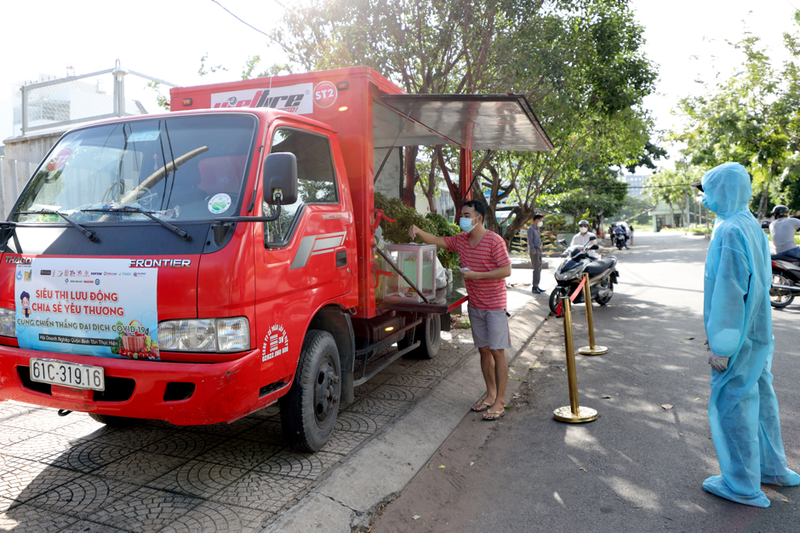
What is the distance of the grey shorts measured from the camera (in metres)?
5.01

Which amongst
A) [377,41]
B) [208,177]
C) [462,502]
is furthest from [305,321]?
[377,41]

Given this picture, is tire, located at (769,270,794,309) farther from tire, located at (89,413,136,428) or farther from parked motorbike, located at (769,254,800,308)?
tire, located at (89,413,136,428)

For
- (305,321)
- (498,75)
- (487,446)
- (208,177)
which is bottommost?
(487,446)

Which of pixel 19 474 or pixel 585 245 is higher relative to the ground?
pixel 585 245

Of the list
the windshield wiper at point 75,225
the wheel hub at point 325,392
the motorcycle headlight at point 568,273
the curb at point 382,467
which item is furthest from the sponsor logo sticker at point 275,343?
the motorcycle headlight at point 568,273

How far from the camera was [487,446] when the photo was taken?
4465mm

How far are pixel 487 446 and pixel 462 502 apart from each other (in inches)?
37.9

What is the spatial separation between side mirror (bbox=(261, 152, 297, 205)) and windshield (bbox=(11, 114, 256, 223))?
183 millimetres

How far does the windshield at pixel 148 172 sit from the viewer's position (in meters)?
3.41

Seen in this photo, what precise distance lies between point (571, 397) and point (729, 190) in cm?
231

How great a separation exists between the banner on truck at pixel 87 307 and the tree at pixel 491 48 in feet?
19.8

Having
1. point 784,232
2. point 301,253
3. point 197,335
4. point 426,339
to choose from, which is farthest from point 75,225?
point 784,232

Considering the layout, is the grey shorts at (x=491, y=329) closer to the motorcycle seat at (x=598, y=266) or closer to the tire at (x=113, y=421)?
the tire at (x=113, y=421)

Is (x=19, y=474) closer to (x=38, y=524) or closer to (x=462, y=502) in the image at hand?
(x=38, y=524)
